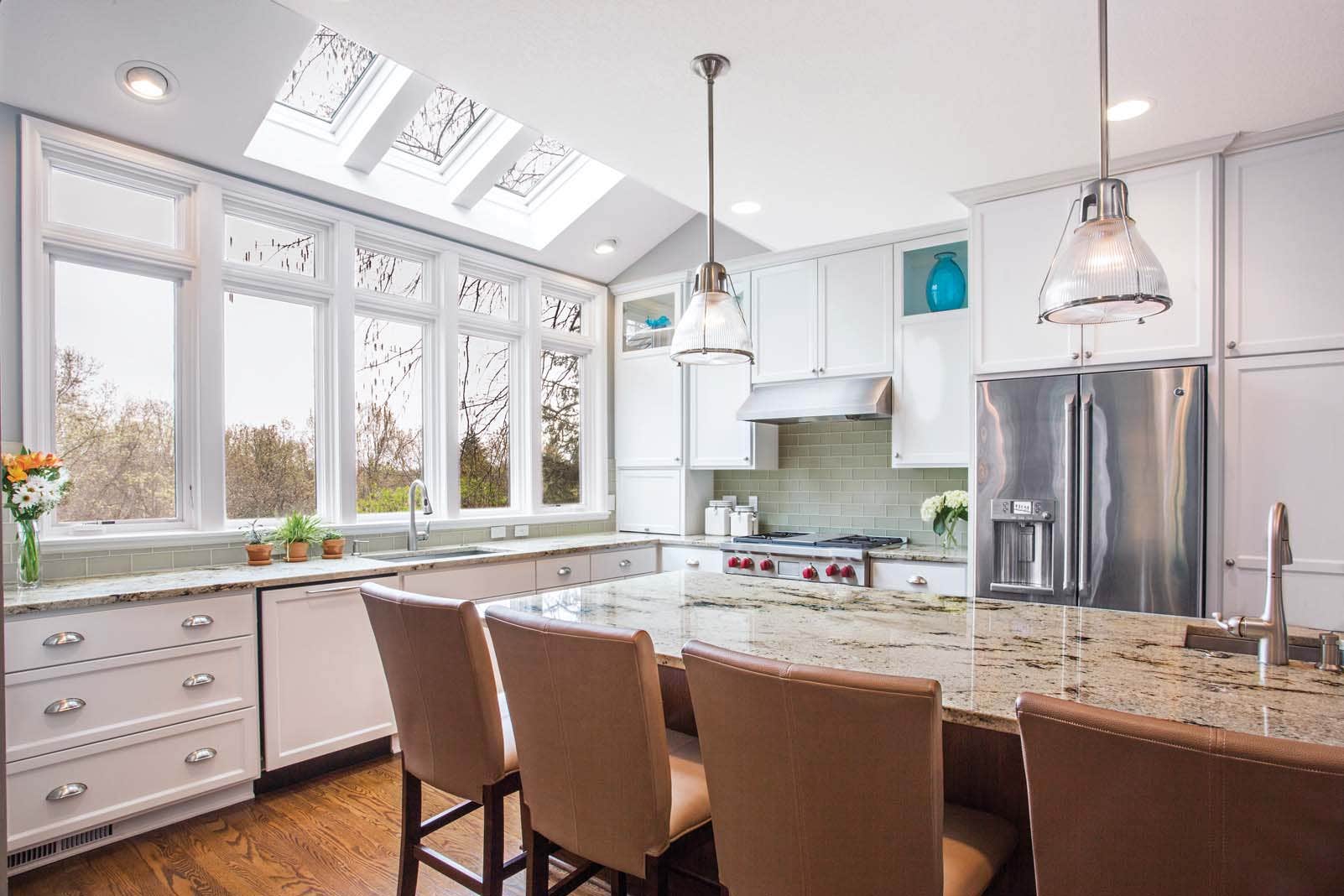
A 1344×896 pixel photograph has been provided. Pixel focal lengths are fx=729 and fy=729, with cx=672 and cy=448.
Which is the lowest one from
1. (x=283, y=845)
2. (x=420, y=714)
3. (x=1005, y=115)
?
(x=283, y=845)

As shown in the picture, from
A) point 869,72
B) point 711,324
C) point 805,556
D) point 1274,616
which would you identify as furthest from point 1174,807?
point 805,556

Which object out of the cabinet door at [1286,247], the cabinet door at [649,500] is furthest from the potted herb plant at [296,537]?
the cabinet door at [1286,247]

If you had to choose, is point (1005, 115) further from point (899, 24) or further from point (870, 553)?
point (870, 553)

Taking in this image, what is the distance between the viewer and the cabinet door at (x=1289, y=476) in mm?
2721

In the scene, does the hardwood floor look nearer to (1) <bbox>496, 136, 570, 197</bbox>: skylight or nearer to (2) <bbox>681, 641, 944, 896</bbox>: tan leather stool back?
(2) <bbox>681, 641, 944, 896</bbox>: tan leather stool back

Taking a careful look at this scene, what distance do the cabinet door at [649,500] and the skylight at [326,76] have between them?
277cm

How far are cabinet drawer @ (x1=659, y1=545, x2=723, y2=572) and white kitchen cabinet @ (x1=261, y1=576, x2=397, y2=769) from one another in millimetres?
1805

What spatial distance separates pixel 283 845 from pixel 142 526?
1438 millimetres

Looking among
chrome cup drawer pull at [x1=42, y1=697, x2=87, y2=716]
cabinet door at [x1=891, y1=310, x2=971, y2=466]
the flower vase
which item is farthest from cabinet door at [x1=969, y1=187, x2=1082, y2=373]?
the flower vase

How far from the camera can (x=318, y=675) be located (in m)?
2.99

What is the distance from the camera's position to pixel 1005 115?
2.70 meters

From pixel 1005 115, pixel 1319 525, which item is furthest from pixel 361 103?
pixel 1319 525

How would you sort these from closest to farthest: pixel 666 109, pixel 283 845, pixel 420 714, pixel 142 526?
pixel 420 714, pixel 283 845, pixel 666 109, pixel 142 526

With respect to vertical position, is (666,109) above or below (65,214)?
above
